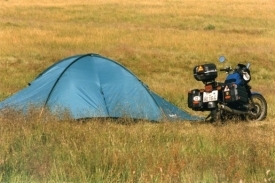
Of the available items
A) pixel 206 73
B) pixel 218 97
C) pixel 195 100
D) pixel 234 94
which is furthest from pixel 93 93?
pixel 234 94

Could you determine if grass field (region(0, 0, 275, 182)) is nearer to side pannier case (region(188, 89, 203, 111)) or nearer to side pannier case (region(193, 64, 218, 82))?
side pannier case (region(188, 89, 203, 111))

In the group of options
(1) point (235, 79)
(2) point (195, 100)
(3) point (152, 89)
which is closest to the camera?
(2) point (195, 100)

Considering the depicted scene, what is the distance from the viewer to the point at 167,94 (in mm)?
13609

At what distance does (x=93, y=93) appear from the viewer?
31.7 feet

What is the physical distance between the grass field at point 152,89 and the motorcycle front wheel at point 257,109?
491mm

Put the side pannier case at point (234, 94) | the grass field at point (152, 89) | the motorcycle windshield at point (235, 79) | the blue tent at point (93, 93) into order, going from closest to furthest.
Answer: the grass field at point (152, 89)
the blue tent at point (93, 93)
the side pannier case at point (234, 94)
the motorcycle windshield at point (235, 79)

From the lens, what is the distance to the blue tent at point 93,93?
9234 millimetres

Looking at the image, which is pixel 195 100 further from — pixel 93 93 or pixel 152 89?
pixel 152 89

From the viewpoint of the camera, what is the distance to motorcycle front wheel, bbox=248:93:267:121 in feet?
33.7

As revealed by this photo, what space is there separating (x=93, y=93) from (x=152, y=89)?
5278 millimetres

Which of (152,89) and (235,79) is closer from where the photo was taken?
(235,79)

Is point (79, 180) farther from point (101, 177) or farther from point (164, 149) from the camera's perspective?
point (164, 149)

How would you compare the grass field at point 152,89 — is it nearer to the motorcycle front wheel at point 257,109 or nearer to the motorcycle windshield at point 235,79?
the motorcycle front wheel at point 257,109

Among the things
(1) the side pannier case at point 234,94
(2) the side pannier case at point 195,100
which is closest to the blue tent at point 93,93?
(2) the side pannier case at point 195,100
